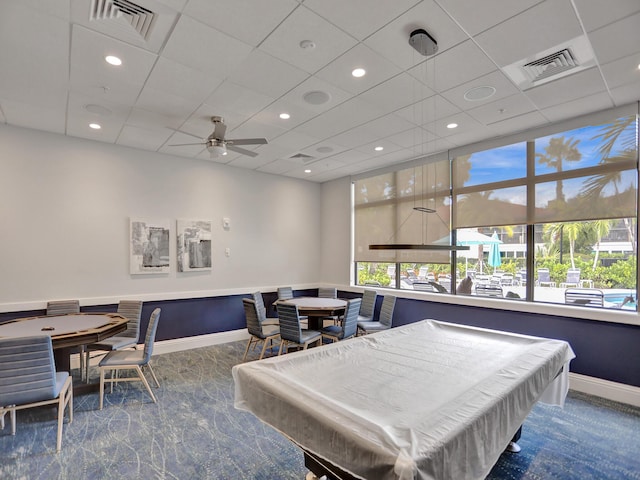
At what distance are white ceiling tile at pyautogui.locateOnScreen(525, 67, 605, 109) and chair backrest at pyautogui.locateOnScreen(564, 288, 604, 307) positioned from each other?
2.27 m

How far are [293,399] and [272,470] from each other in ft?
3.68

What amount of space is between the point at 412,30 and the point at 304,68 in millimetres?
954

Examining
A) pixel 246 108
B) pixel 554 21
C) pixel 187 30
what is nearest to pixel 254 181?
pixel 246 108

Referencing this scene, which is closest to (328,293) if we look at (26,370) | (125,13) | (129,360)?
(129,360)

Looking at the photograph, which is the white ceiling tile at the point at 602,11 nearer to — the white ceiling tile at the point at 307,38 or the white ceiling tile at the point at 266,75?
the white ceiling tile at the point at 307,38

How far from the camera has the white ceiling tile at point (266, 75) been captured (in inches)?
109

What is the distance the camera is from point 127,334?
4301mm

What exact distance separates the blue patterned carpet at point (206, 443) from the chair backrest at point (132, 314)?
2.60 ft

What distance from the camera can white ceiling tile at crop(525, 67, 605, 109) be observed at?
3.02 m

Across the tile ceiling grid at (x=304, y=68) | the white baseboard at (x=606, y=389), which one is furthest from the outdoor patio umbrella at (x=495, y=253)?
the white baseboard at (x=606, y=389)

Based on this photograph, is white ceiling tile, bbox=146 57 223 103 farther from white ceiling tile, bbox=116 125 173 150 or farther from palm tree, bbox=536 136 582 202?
palm tree, bbox=536 136 582 202

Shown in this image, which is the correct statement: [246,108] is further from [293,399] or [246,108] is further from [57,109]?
[293,399]

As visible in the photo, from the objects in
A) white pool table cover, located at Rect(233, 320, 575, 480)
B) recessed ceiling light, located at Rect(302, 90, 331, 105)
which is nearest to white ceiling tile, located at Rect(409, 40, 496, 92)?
recessed ceiling light, located at Rect(302, 90, 331, 105)

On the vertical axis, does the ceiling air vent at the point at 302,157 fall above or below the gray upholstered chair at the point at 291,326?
above
